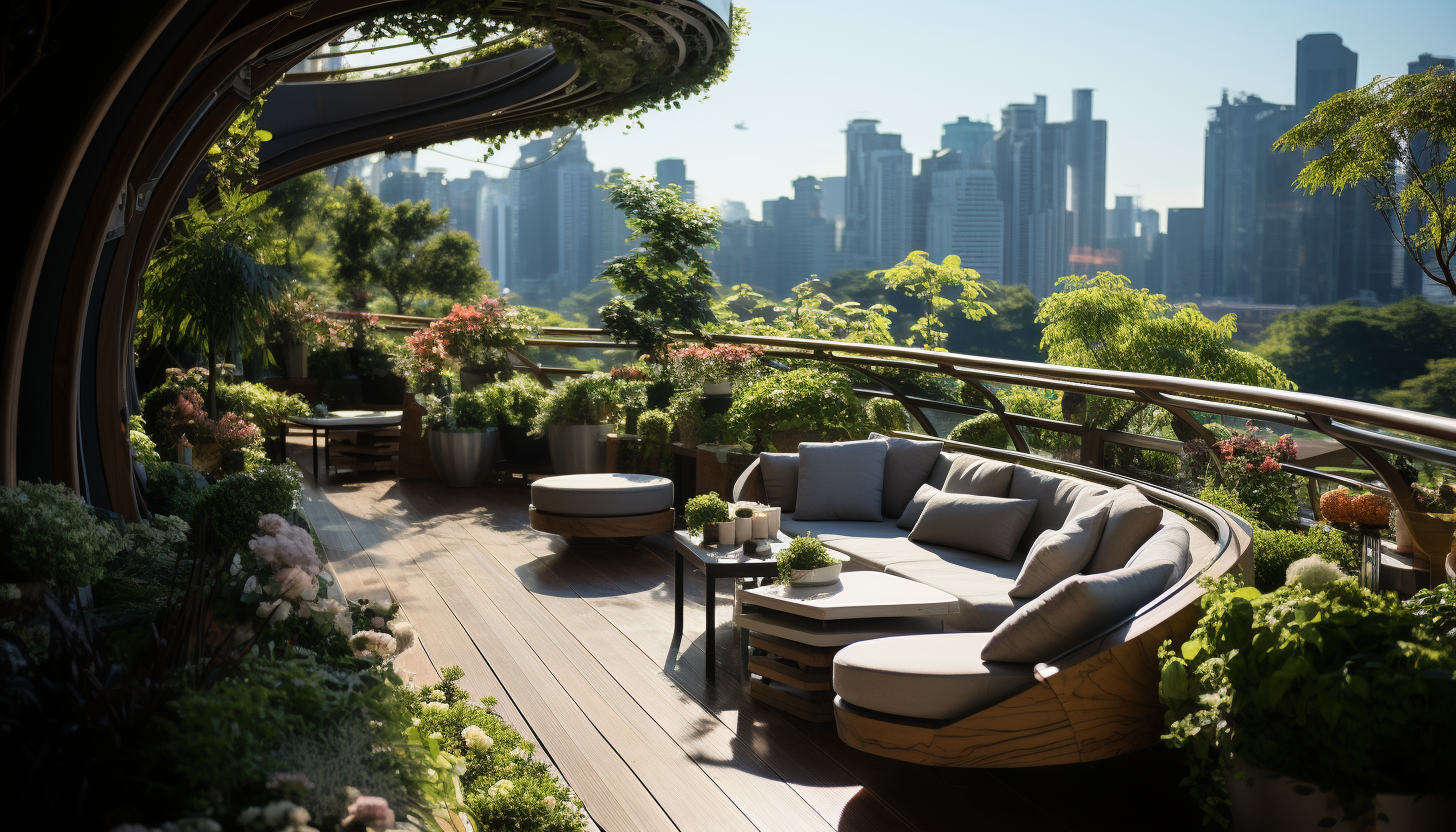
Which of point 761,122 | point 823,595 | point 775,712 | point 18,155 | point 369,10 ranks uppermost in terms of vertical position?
point 761,122

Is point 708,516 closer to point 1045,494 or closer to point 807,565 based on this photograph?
point 807,565

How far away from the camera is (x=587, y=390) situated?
7.80m

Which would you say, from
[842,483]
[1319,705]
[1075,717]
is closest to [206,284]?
[842,483]

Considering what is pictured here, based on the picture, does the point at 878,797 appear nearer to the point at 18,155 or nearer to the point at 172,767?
the point at 172,767

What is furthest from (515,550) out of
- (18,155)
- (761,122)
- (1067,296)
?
(761,122)

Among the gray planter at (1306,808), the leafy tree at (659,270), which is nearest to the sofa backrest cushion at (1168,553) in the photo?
the gray planter at (1306,808)

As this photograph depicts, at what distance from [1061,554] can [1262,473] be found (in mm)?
813

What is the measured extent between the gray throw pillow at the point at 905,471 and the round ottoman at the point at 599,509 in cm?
150

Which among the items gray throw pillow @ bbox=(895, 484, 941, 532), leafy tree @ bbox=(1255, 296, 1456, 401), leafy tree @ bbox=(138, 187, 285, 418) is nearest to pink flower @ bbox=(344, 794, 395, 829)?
gray throw pillow @ bbox=(895, 484, 941, 532)

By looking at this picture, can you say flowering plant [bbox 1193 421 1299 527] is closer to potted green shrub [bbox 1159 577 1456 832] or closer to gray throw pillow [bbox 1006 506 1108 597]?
gray throw pillow [bbox 1006 506 1108 597]

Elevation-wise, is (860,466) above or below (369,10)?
below

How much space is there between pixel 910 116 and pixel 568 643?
59719 mm

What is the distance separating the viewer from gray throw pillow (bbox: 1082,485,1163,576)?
10.9 feet

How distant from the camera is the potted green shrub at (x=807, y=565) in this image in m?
3.63
